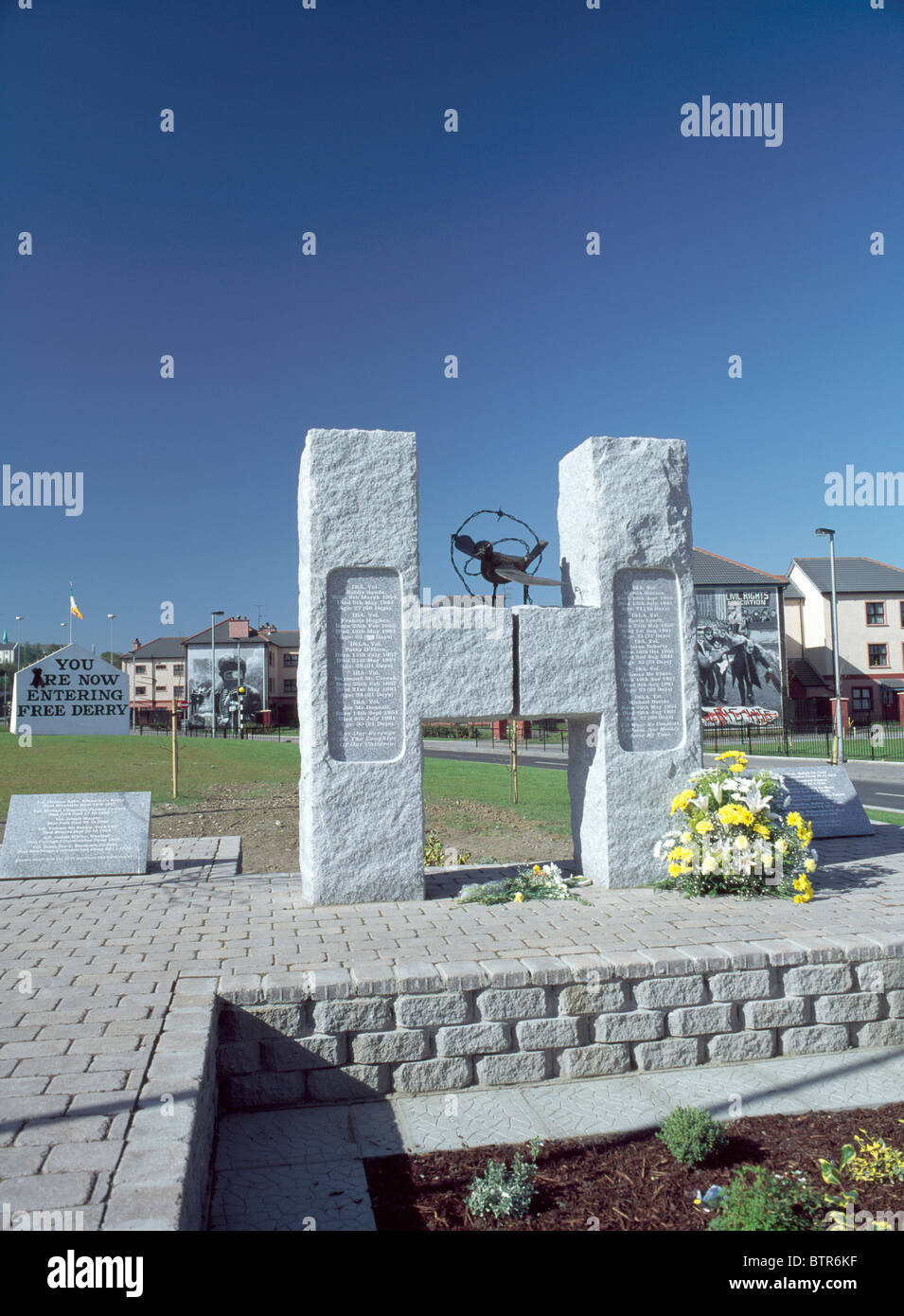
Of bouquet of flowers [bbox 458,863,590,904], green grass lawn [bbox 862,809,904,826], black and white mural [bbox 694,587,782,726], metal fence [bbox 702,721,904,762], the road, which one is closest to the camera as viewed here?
bouquet of flowers [bbox 458,863,590,904]

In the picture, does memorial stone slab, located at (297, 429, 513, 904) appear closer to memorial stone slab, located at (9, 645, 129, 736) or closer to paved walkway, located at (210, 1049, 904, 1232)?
paved walkway, located at (210, 1049, 904, 1232)

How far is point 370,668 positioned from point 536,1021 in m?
3.13

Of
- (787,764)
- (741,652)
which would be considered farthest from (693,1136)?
(741,652)

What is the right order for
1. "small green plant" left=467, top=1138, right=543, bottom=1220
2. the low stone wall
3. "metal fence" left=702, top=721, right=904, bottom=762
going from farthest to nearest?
"metal fence" left=702, top=721, right=904, bottom=762, the low stone wall, "small green plant" left=467, top=1138, right=543, bottom=1220

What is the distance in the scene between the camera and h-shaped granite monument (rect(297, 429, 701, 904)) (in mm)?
7031

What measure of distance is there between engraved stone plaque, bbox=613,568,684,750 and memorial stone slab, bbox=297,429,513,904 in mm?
1115

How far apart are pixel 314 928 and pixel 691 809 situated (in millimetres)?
3288

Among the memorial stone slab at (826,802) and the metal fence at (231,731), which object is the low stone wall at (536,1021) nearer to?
the memorial stone slab at (826,802)

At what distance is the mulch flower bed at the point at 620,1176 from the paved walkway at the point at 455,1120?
12cm

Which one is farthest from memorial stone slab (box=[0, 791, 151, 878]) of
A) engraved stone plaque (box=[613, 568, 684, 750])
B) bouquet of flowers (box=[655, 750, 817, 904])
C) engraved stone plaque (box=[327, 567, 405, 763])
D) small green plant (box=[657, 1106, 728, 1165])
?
small green plant (box=[657, 1106, 728, 1165])

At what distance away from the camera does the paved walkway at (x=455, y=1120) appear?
3809 millimetres

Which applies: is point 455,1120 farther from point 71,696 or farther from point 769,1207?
point 71,696

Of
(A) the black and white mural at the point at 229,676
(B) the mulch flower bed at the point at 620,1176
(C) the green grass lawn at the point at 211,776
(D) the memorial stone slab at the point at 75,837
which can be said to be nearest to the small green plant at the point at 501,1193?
(B) the mulch flower bed at the point at 620,1176
